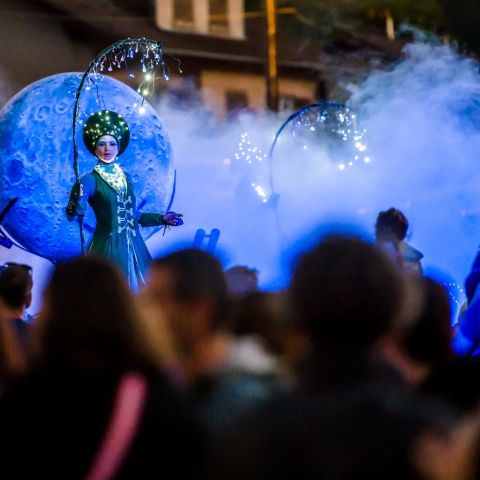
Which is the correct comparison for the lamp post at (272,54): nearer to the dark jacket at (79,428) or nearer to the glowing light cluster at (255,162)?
the glowing light cluster at (255,162)

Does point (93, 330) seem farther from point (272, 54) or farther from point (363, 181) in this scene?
point (272, 54)

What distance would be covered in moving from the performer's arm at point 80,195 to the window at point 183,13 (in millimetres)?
15263

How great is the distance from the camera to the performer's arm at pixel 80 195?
6773 millimetres

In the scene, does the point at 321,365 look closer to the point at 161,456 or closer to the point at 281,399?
the point at 281,399

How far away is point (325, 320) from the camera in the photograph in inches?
89.4

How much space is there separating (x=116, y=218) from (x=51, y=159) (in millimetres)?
607

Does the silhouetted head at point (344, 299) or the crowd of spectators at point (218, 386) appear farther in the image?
the silhouetted head at point (344, 299)

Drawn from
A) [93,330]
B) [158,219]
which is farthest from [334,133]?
[93,330]

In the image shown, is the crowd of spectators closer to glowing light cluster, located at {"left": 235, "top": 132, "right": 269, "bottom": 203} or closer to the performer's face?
the performer's face

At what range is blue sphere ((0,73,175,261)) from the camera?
7230 mm

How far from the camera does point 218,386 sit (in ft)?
8.99

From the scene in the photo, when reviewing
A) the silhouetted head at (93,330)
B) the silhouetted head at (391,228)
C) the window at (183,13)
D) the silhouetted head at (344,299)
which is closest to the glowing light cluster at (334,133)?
Result: the silhouetted head at (391,228)

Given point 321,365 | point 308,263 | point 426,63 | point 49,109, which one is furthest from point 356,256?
point 426,63

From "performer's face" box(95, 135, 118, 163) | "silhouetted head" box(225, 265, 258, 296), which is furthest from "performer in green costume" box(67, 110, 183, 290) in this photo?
"silhouetted head" box(225, 265, 258, 296)
